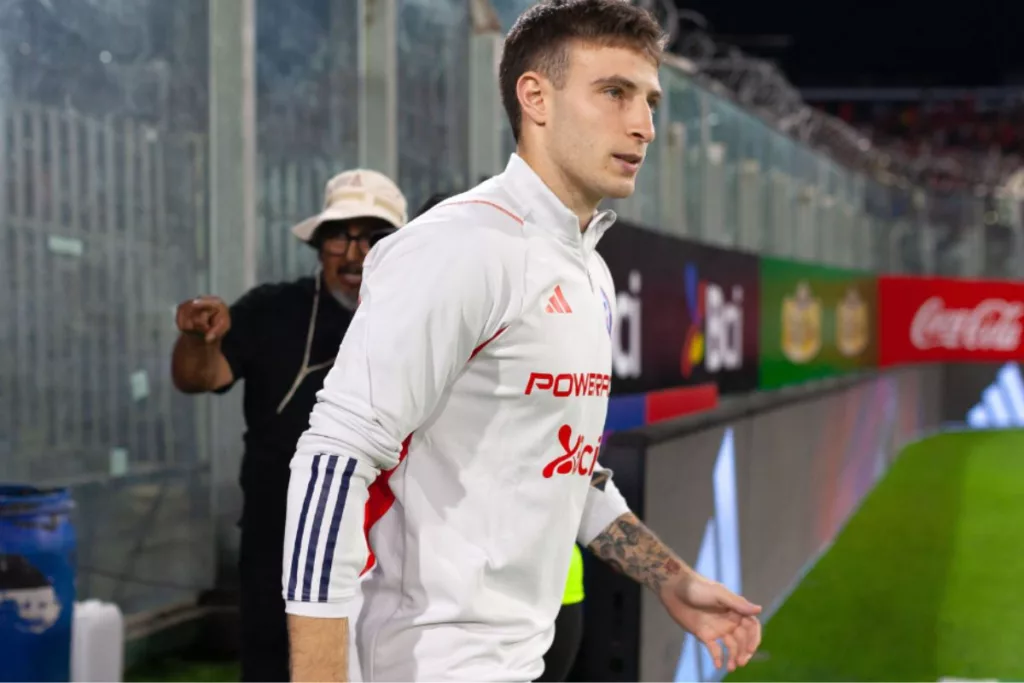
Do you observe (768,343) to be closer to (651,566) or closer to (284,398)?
(284,398)

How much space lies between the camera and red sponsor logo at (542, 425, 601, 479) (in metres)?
1.80

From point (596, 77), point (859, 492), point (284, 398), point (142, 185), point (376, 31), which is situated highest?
point (376, 31)

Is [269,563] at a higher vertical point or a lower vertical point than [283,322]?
lower

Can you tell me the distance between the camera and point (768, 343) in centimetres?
1026

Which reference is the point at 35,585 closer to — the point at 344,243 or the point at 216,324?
the point at 216,324

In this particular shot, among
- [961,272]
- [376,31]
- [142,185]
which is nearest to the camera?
[142,185]

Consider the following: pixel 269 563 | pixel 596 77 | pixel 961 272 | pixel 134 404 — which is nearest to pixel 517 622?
pixel 596 77

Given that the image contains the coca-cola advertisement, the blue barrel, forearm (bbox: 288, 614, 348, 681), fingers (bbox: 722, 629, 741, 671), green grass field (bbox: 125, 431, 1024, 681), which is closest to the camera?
forearm (bbox: 288, 614, 348, 681)

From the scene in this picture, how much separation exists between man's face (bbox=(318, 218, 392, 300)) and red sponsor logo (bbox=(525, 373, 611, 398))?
170 cm

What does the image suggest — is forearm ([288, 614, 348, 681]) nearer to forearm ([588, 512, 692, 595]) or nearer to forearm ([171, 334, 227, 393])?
forearm ([588, 512, 692, 595])

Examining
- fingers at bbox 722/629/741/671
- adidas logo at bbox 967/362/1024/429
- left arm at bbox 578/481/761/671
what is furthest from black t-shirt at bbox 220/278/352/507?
adidas logo at bbox 967/362/1024/429

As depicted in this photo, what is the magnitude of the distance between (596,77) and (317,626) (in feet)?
2.62

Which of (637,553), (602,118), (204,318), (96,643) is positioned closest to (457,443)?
(602,118)

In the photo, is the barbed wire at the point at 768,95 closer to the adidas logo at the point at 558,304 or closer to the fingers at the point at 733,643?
the fingers at the point at 733,643
